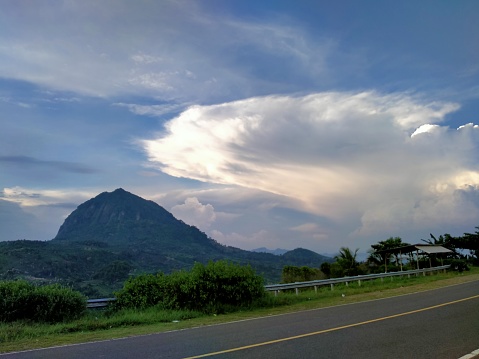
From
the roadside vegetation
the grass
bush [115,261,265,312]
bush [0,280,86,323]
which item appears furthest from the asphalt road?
bush [0,280,86,323]

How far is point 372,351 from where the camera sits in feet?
26.5

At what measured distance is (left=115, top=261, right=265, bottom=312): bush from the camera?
648 inches

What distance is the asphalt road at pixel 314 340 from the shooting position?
8.12 meters

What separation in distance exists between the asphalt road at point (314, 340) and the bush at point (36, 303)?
14.7 feet

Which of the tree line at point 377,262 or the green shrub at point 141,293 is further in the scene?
the tree line at point 377,262

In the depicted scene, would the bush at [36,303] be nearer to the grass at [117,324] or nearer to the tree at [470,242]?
the grass at [117,324]

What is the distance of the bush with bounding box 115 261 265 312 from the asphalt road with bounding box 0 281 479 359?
3.60 meters

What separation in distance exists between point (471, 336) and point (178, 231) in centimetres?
15800

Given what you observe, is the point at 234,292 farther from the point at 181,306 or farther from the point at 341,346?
the point at 341,346

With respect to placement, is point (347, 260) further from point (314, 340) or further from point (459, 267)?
point (314, 340)

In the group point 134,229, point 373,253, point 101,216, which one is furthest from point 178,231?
point 373,253

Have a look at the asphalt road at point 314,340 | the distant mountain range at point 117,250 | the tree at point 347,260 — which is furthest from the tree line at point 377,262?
the asphalt road at point 314,340

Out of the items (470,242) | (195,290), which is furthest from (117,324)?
(470,242)

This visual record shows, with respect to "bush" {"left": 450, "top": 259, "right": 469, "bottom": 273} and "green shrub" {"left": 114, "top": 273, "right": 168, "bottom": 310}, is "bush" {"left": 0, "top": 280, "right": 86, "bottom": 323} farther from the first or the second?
"bush" {"left": 450, "top": 259, "right": 469, "bottom": 273}
